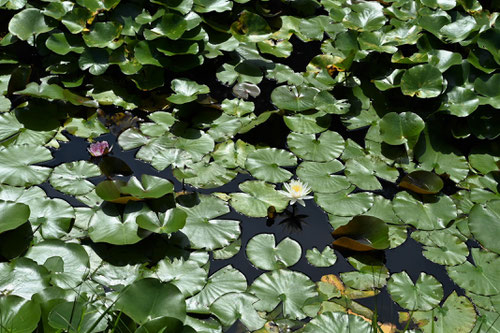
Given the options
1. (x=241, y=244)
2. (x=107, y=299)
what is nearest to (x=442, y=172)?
(x=241, y=244)

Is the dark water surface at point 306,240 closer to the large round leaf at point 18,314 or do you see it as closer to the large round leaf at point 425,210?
the large round leaf at point 425,210

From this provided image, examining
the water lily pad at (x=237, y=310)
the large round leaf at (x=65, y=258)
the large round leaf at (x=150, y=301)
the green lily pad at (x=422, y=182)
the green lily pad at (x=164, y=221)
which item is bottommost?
the water lily pad at (x=237, y=310)

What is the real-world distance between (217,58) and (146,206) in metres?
1.48

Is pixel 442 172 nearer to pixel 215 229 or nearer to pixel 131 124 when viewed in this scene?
pixel 215 229

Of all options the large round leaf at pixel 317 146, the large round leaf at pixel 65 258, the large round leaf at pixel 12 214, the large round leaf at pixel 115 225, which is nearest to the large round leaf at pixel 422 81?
the large round leaf at pixel 317 146

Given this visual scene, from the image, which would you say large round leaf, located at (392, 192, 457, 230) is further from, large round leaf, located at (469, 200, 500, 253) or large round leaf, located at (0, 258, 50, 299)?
large round leaf, located at (0, 258, 50, 299)

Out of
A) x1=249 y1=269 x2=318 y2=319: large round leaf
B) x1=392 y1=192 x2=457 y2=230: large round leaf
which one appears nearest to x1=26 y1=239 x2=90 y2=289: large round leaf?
x1=249 y1=269 x2=318 y2=319: large round leaf

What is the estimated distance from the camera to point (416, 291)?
2127 millimetres

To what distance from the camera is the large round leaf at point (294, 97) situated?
304 cm

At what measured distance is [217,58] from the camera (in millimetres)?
3443

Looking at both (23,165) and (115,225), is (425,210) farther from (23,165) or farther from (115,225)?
(23,165)

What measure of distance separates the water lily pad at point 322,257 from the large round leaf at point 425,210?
42 centimetres

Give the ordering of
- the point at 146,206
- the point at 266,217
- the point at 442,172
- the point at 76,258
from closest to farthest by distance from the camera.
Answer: the point at 76,258, the point at 146,206, the point at 266,217, the point at 442,172

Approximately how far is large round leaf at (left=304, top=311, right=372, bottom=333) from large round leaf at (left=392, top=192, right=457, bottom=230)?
69 centimetres
